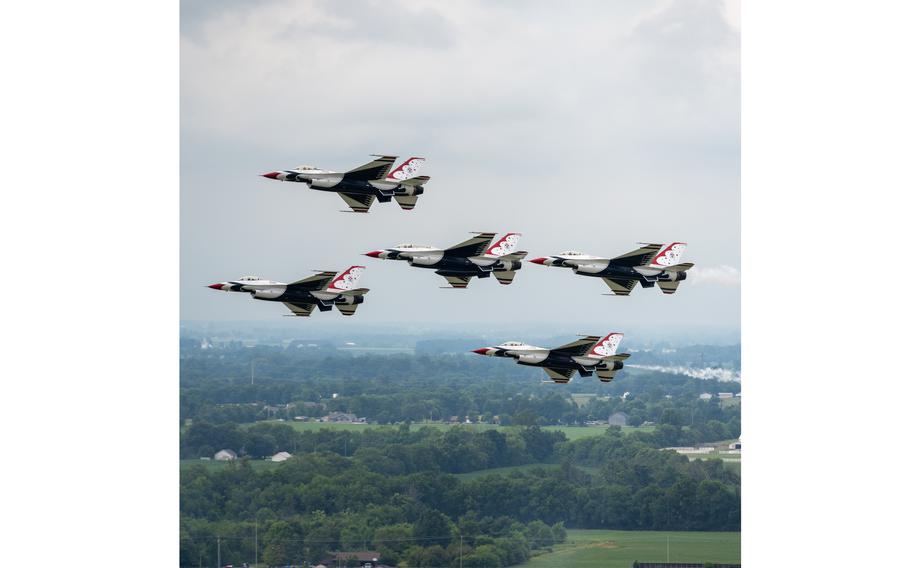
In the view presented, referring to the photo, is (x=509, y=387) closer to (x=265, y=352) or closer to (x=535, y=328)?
(x=535, y=328)

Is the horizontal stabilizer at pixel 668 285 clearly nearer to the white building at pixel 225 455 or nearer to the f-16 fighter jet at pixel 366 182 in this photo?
the f-16 fighter jet at pixel 366 182

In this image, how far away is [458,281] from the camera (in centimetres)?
2633

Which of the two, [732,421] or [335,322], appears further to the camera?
[732,421]

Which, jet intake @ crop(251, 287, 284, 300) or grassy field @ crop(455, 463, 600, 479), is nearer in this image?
jet intake @ crop(251, 287, 284, 300)

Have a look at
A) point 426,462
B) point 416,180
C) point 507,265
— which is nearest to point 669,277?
point 507,265

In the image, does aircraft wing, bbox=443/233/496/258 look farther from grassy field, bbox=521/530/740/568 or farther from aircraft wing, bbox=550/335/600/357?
grassy field, bbox=521/530/740/568

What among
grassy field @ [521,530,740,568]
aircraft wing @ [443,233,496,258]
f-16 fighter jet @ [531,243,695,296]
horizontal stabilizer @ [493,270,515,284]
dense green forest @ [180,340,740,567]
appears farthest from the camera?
dense green forest @ [180,340,740,567]

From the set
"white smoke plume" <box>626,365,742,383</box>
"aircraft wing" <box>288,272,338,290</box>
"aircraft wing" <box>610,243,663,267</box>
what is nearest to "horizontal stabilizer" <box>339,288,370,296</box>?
"aircraft wing" <box>288,272,338,290</box>

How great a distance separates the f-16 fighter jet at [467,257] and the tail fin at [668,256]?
9.25ft

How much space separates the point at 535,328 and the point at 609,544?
6328 millimetres

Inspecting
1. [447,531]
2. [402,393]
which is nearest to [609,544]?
[447,531]

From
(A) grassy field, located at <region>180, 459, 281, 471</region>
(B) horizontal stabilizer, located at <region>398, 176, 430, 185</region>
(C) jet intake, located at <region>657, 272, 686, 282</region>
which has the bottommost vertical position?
(A) grassy field, located at <region>180, 459, 281, 471</region>

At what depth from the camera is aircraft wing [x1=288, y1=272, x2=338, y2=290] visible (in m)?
26.5

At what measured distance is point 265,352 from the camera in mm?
35688
